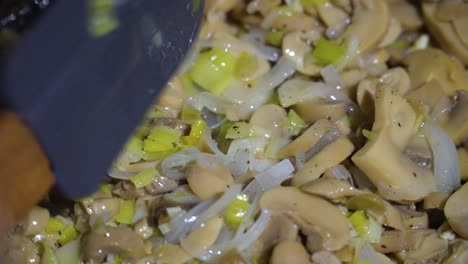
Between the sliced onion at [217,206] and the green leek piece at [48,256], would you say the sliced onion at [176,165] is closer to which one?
the sliced onion at [217,206]

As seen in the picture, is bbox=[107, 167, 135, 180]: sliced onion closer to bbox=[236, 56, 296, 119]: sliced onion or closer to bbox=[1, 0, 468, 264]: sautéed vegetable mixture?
bbox=[1, 0, 468, 264]: sautéed vegetable mixture

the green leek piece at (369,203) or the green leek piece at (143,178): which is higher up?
the green leek piece at (143,178)

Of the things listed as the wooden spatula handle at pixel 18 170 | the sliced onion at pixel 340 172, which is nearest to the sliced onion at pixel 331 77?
the sliced onion at pixel 340 172

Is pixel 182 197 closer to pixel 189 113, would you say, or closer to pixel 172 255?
pixel 172 255

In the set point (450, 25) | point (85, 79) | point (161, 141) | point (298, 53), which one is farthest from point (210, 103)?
point (85, 79)

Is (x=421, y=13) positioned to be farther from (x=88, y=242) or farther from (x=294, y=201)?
(x=88, y=242)
